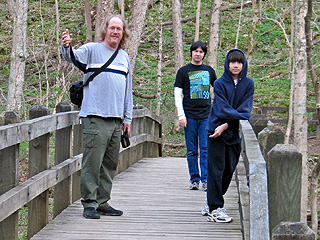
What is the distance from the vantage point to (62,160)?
5883 millimetres

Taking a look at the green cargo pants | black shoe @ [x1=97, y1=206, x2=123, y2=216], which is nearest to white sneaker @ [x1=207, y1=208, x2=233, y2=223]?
black shoe @ [x1=97, y1=206, x2=123, y2=216]

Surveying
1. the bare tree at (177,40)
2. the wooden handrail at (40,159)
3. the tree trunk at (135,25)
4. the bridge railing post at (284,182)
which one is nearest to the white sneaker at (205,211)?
the wooden handrail at (40,159)

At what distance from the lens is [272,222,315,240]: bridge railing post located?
6.06 feet

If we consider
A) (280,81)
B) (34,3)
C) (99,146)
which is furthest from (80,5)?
(99,146)

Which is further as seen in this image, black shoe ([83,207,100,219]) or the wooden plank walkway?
black shoe ([83,207,100,219])

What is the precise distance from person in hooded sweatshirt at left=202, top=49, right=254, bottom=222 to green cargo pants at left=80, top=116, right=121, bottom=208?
104cm

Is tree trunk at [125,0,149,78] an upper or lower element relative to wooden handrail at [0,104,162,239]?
upper

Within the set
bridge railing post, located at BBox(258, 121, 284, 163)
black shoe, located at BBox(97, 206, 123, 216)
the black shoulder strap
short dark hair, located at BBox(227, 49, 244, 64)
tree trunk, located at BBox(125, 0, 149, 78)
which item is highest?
tree trunk, located at BBox(125, 0, 149, 78)

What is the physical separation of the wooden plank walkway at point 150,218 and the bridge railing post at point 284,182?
71.1 inches

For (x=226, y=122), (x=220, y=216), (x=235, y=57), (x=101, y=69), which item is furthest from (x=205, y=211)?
(x=101, y=69)

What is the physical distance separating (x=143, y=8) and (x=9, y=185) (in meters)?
9.21

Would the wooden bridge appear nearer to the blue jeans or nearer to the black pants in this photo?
the black pants

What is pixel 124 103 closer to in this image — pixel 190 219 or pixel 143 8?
pixel 190 219

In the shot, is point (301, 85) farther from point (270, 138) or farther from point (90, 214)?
point (270, 138)
